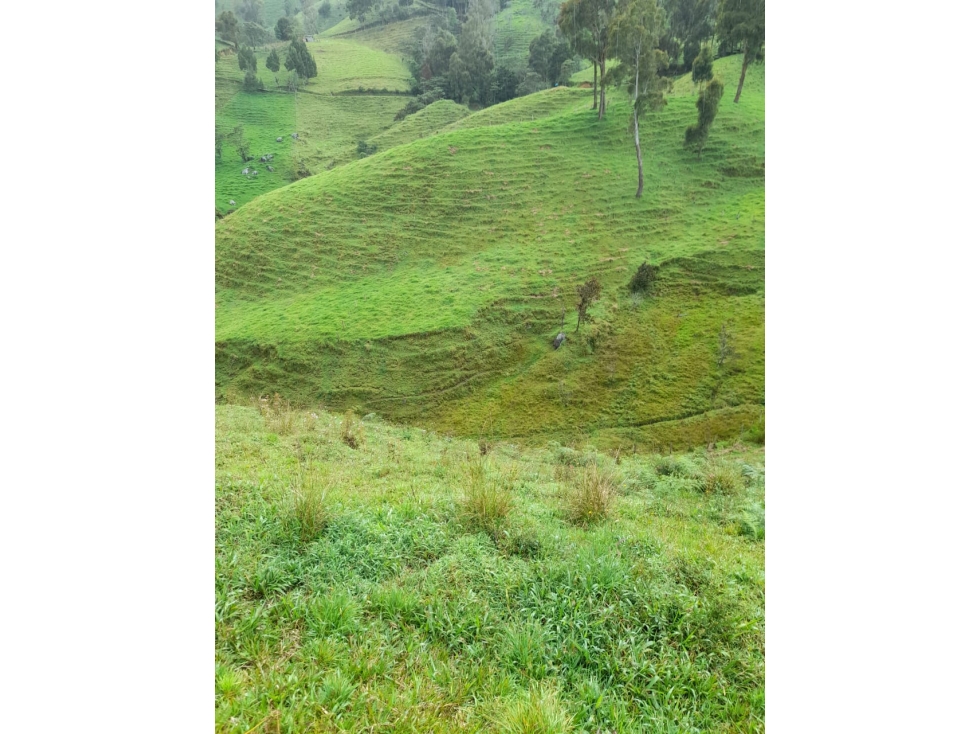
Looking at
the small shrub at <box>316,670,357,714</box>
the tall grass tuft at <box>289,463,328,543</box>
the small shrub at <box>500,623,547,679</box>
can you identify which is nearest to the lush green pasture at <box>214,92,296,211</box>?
the tall grass tuft at <box>289,463,328,543</box>

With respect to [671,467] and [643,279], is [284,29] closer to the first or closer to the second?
[643,279]

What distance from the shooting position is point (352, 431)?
169 inches

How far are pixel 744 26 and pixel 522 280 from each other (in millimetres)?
2250

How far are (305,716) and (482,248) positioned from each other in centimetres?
308

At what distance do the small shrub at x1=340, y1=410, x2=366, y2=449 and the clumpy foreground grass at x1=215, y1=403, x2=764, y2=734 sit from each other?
26mm

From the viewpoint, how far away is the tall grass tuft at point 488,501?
371 centimetres

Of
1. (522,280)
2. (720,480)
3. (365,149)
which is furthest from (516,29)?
(720,480)

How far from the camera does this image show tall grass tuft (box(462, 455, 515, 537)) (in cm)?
371

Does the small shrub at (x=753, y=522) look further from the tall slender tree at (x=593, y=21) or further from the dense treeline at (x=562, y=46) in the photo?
the tall slender tree at (x=593, y=21)

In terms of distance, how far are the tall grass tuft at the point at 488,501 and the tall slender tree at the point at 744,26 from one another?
323 centimetres

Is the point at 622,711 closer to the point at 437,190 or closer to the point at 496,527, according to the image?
the point at 496,527

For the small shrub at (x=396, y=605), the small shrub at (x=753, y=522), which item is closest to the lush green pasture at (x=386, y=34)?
the small shrub at (x=396, y=605)

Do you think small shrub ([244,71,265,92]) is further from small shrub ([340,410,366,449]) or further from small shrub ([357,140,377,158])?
small shrub ([340,410,366,449])
